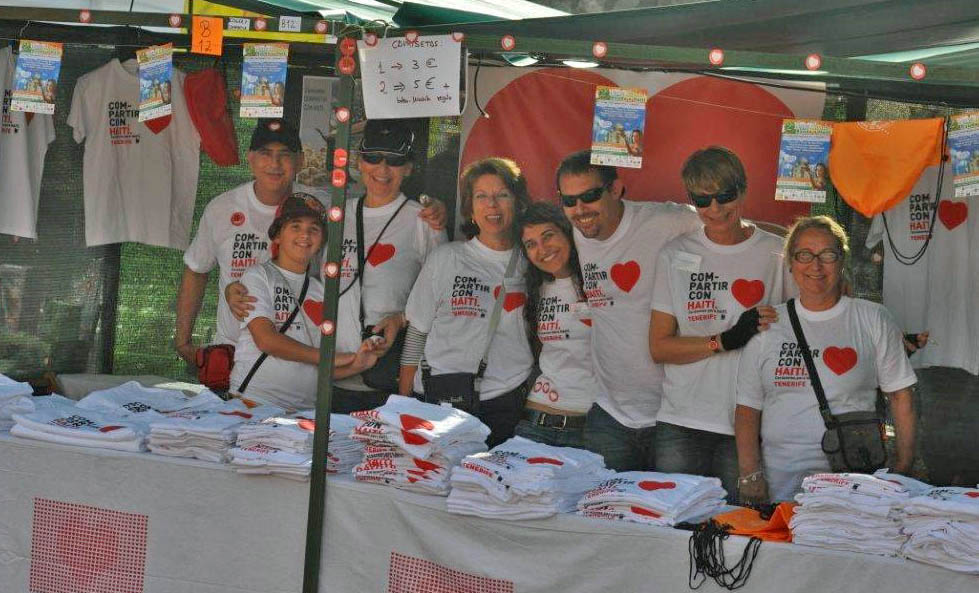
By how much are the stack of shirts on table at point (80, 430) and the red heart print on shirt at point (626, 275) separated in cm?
202

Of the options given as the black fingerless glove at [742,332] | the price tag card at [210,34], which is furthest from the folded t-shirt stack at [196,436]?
the black fingerless glove at [742,332]

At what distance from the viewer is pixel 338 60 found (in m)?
4.29

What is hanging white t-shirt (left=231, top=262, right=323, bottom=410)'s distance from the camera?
209 inches

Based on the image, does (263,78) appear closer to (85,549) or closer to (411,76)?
(411,76)

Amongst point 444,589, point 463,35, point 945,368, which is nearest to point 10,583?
point 444,589

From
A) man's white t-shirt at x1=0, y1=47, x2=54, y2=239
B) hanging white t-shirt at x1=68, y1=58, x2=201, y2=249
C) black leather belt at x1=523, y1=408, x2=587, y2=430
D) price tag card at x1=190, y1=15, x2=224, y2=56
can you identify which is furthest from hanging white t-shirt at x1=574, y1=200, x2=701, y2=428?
man's white t-shirt at x1=0, y1=47, x2=54, y2=239

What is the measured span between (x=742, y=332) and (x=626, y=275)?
22.4 inches

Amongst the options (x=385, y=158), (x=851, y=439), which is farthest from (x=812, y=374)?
(x=385, y=158)

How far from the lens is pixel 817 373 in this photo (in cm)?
Result: 434

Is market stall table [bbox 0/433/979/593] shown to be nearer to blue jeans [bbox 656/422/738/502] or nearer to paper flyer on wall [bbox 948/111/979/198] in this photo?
blue jeans [bbox 656/422/738/502]

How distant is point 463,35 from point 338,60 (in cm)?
48

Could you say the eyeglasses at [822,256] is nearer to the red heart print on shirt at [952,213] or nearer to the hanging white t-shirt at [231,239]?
the red heart print on shirt at [952,213]

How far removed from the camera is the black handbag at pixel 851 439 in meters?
4.25

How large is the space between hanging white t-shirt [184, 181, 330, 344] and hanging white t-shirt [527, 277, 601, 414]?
1.25 meters
